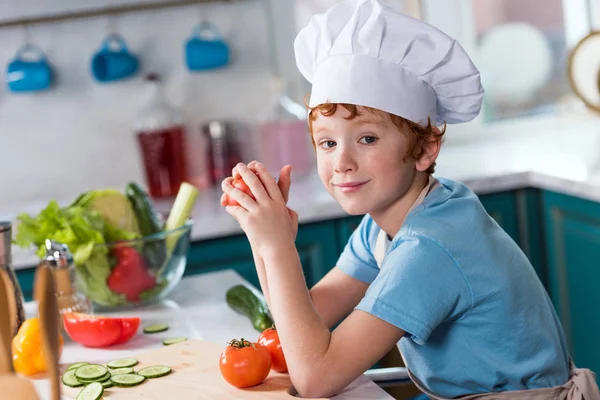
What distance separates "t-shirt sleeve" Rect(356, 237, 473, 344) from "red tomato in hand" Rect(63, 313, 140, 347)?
0.46 m

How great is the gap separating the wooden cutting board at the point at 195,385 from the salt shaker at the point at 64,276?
0.24m

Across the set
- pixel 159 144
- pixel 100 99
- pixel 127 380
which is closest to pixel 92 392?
pixel 127 380

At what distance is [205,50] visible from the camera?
2852 millimetres

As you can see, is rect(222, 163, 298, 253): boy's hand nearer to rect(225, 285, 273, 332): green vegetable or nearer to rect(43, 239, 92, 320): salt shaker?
rect(225, 285, 273, 332): green vegetable

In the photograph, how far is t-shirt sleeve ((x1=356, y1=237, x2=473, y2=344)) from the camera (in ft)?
4.00

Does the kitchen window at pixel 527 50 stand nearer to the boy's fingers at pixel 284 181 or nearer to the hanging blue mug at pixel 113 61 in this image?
the hanging blue mug at pixel 113 61

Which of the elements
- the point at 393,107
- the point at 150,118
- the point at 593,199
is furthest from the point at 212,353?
the point at 150,118

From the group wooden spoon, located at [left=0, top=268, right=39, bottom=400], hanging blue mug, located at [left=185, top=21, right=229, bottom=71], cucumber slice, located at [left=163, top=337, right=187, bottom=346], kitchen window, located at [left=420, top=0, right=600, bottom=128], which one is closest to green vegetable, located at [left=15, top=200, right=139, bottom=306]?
cucumber slice, located at [left=163, top=337, right=187, bottom=346]

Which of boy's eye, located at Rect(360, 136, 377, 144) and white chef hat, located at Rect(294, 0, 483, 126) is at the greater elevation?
white chef hat, located at Rect(294, 0, 483, 126)

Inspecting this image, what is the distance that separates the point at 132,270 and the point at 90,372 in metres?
0.39

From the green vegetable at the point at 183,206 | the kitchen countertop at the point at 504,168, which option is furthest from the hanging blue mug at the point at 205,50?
the green vegetable at the point at 183,206

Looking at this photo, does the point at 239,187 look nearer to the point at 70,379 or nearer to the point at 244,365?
the point at 244,365

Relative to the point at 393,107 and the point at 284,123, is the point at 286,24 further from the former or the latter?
the point at 393,107

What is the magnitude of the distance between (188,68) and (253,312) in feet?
5.10
